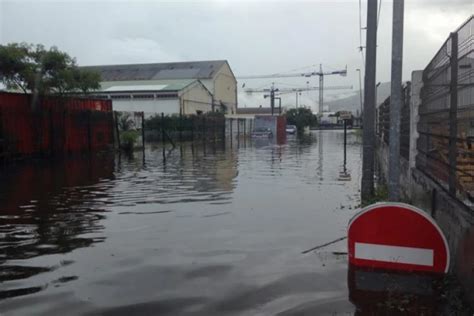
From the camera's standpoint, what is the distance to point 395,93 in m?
6.03

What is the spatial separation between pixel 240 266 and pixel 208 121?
136ft

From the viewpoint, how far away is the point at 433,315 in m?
4.71

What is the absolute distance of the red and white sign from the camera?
5414 millimetres

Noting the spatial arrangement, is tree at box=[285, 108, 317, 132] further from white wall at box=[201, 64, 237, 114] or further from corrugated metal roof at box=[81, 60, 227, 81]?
corrugated metal roof at box=[81, 60, 227, 81]

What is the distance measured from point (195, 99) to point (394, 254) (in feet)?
202

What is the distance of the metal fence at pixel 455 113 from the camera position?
5523mm

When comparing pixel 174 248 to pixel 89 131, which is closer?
pixel 174 248

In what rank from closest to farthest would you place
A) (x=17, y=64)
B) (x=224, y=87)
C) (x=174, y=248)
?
(x=174, y=248)
(x=17, y=64)
(x=224, y=87)

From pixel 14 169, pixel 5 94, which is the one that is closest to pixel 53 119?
pixel 5 94

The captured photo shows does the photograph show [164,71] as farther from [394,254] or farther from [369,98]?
[394,254]

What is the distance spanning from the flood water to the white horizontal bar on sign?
1.24 feet

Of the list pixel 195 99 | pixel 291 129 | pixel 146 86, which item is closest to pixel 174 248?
pixel 195 99

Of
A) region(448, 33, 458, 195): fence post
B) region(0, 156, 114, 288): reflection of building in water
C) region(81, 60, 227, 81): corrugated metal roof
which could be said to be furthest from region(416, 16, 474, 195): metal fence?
region(81, 60, 227, 81): corrugated metal roof

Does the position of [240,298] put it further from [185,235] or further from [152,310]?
[185,235]
